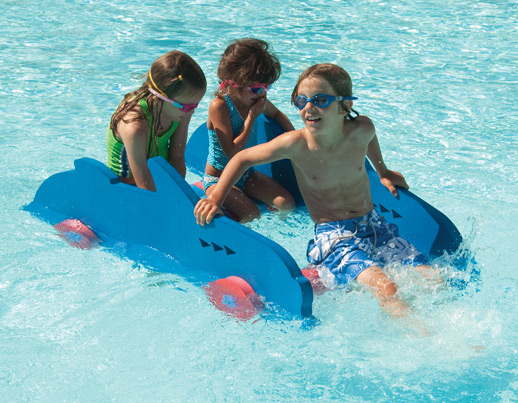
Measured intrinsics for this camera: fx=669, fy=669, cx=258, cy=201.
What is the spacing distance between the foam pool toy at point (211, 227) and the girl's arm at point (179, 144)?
36cm

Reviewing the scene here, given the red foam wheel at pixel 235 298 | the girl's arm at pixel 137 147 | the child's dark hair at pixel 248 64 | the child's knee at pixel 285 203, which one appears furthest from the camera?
the child's knee at pixel 285 203

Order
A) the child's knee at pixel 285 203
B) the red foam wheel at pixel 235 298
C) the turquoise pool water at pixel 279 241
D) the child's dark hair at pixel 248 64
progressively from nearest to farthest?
the turquoise pool water at pixel 279 241 → the red foam wheel at pixel 235 298 → the child's dark hair at pixel 248 64 → the child's knee at pixel 285 203

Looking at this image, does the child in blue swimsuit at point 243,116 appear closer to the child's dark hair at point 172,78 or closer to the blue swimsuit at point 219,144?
the blue swimsuit at point 219,144

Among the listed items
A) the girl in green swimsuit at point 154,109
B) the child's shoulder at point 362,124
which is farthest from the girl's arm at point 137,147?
the child's shoulder at point 362,124

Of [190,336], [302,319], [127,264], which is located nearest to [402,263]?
[302,319]

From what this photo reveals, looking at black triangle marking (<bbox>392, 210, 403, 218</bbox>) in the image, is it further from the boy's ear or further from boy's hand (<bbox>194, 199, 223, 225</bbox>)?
boy's hand (<bbox>194, 199, 223, 225</bbox>)

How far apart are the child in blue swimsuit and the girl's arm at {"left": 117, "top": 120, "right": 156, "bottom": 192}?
0.51 m

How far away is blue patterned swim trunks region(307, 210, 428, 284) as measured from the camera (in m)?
3.19

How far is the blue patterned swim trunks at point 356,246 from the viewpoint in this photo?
3.19m

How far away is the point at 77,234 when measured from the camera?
3787 mm

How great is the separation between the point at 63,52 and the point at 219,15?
84.1 inches

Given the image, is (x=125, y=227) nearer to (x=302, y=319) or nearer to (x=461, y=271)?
(x=302, y=319)

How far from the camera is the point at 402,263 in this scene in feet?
10.6

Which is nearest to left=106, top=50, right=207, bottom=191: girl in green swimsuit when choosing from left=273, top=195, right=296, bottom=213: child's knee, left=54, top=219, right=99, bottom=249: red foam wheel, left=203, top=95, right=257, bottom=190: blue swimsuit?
left=203, top=95, right=257, bottom=190: blue swimsuit
